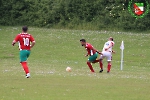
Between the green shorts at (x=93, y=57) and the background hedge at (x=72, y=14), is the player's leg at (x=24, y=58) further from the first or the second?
the background hedge at (x=72, y=14)

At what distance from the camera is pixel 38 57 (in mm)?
36469

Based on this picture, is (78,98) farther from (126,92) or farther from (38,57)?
(38,57)

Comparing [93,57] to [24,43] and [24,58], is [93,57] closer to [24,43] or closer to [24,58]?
[24,58]

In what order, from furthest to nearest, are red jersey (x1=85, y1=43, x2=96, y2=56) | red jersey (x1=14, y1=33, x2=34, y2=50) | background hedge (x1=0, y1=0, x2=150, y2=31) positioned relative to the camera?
background hedge (x1=0, y1=0, x2=150, y2=31), red jersey (x1=85, y1=43, x2=96, y2=56), red jersey (x1=14, y1=33, x2=34, y2=50)

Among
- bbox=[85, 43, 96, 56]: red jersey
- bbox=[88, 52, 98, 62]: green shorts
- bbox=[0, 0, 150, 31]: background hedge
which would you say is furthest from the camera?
bbox=[0, 0, 150, 31]: background hedge

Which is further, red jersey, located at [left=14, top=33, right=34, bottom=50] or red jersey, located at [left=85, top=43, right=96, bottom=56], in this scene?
red jersey, located at [left=85, top=43, right=96, bottom=56]

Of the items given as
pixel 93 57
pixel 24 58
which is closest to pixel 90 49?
pixel 93 57

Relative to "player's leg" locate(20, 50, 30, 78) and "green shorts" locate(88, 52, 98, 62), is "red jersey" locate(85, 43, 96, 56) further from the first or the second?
"player's leg" locate(20, 50, 30, 78)

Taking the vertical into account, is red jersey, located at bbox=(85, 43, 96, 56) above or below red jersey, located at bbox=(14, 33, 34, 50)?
below

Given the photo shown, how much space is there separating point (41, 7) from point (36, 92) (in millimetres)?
44037

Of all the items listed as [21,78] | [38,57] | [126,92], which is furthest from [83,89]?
[38,57]

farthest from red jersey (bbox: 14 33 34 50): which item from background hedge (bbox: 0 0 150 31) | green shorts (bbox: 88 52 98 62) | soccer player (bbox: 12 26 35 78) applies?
background hedge (bbox: 0 0 150 31)

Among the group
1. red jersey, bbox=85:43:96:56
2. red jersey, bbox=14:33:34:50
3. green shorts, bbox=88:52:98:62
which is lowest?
green shorts, bbox=88:52:98:62

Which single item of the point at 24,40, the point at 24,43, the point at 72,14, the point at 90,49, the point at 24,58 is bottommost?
the point at 72,14
